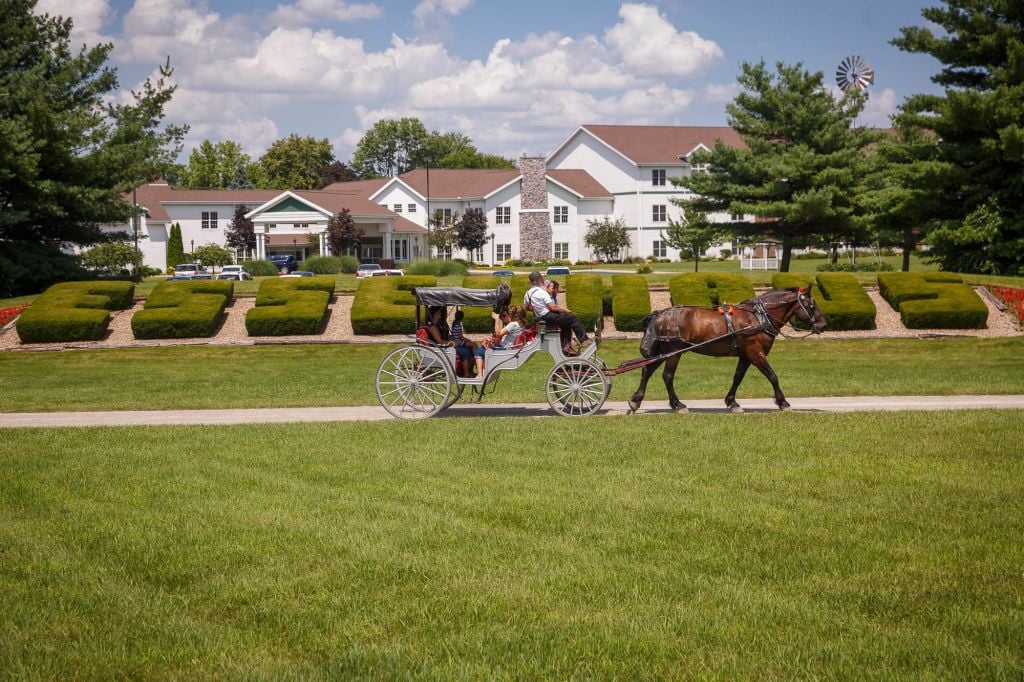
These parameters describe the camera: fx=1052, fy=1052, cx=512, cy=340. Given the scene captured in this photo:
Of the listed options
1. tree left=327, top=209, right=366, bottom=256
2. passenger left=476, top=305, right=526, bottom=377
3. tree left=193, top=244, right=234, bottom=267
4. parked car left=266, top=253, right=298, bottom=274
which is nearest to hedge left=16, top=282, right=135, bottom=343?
passenger left=476, top=305, right=526, bottom=377

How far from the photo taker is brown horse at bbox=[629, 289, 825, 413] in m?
15.0

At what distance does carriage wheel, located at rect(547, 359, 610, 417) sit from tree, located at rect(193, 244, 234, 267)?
6103 cm

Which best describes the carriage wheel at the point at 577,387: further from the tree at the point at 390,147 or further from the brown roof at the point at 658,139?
the tree at the point at 390,147

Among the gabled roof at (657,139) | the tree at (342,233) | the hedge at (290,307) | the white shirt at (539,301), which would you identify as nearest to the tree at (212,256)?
the tree at (342,233)

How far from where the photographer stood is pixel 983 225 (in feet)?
115

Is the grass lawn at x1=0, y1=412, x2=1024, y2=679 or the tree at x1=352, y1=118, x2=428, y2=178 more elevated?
the tree at x1=352, y1=118, x2=428, y2=178

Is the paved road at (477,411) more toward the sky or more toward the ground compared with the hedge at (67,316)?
more toward the ground

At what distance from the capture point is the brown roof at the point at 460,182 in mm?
79644

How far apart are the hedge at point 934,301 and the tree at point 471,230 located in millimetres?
49170

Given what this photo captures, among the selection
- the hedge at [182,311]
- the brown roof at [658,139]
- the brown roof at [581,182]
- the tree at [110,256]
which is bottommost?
the hedge at [182,311]

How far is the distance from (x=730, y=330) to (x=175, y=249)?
2693 inches

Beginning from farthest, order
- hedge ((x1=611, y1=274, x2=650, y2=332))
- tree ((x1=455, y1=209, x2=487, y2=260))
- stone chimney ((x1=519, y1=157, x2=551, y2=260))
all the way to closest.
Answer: stone chimney ((x1=519, y1=157, x2=551, y2=260)) → tree ((x1=455, y1=209, x2=487, y2=260)) → hedge ((x1=611, y1=274, x2=650, y2=332))

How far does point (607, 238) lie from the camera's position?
76500 millimetres

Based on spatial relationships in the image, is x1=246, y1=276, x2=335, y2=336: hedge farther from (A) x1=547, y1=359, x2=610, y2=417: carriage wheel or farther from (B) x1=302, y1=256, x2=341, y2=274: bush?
(B) x1=302, y1=256, x2=341, y2=274: bush
